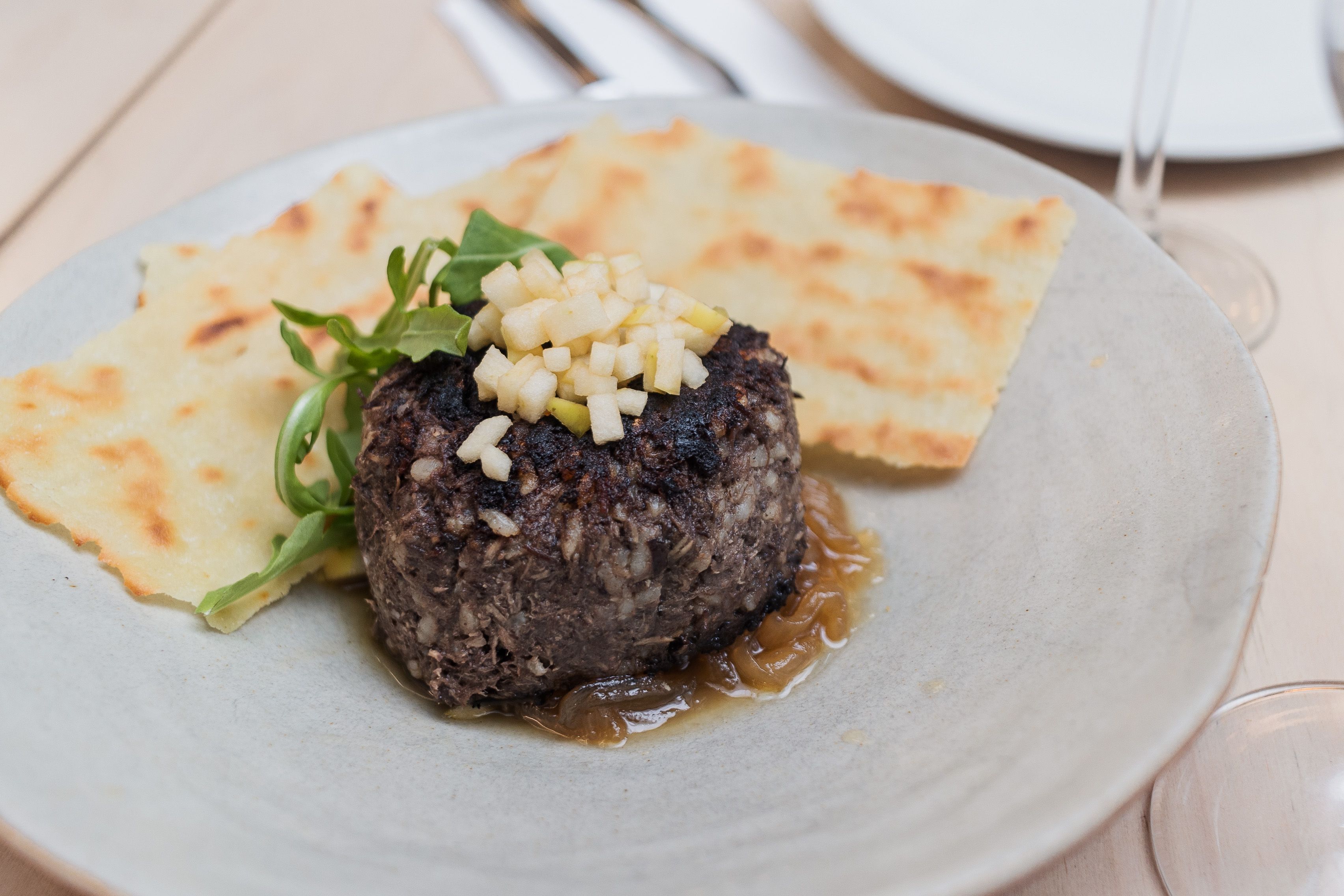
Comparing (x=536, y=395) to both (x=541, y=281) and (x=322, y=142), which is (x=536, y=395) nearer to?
(x=541, y=281)

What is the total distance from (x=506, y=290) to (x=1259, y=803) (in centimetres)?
175

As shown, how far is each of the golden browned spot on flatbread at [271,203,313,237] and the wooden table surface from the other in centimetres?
101

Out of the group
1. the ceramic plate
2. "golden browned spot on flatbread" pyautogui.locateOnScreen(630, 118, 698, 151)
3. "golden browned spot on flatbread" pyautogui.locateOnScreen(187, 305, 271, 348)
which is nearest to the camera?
"golden browned spot on flatbread" pyautogui.locateOnScreen(187, 305, 271, 348)

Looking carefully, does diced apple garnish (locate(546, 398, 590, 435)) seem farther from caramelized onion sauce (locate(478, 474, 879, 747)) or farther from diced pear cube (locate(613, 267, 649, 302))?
caramelized onion sauce (locate(478, 474, 879, 747))

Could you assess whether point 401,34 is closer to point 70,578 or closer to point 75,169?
point 75,169

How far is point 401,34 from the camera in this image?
15.0 feet

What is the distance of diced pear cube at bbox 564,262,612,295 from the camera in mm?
2193

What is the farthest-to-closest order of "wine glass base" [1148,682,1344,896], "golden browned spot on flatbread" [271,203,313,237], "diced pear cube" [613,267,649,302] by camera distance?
"golden browned spot on flatbread" [271,203,313,237] < "diced pear cube" [613,267,649,302] < "wine glass base" [1148,682,1344,896]

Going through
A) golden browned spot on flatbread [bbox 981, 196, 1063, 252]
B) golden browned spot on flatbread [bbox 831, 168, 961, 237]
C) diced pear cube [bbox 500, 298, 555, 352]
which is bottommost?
golden browned spot on flatbread [bbox 981, 196, 1063, 252]

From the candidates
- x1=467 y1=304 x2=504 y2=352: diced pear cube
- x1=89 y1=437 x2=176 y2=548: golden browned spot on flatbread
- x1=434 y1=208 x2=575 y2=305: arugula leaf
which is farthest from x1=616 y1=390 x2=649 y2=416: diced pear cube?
x1=89 y1=437 x2=176 y2=548: golden browned spot on flatbread

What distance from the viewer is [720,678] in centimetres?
221

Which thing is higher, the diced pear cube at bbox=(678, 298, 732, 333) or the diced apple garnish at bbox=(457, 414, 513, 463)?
the diced apple garnish at bbox=(457, 414, 513, 463)

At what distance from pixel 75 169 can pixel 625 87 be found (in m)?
2.05

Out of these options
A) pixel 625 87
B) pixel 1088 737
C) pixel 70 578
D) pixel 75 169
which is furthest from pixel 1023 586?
pixel 75 169
